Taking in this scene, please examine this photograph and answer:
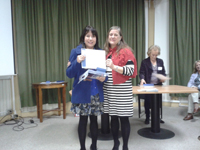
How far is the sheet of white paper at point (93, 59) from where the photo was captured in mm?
1362

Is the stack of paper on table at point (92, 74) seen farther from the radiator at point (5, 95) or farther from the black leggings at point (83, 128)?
the radiator at point (5, 95)

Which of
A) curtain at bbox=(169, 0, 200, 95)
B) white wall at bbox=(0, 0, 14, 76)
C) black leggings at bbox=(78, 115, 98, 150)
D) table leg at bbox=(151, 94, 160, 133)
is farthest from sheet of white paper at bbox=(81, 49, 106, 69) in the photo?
curtain at bbox=(169, 0, 200, 95)

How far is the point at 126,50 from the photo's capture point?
1566 mm

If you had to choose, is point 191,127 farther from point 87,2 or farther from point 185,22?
point 87,2

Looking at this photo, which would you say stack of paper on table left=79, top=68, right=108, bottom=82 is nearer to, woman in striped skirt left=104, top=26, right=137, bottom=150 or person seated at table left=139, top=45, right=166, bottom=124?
woman in striped skirt left=104, top=26, right=137, bottom=150

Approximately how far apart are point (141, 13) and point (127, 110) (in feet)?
10.5

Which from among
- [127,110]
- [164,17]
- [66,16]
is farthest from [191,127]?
[66,16]

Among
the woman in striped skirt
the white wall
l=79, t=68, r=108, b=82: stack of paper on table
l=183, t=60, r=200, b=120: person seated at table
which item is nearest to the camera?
l=79, t=68, r=108, b=82: stack of paper on table

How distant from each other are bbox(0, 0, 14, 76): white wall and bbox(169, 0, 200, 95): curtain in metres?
3.41

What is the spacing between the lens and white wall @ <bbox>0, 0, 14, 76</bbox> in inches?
104

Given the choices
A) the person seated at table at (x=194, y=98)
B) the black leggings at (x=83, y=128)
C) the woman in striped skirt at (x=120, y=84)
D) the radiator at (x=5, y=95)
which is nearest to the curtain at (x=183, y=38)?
the person seated at table at (x=194, y=98)

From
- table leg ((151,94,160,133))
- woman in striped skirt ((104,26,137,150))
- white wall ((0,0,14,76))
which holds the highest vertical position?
white wall ((0,0,14,76))

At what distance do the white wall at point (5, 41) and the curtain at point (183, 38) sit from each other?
3412 millimetres

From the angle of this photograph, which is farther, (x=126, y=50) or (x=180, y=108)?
(x=180, y=108)
